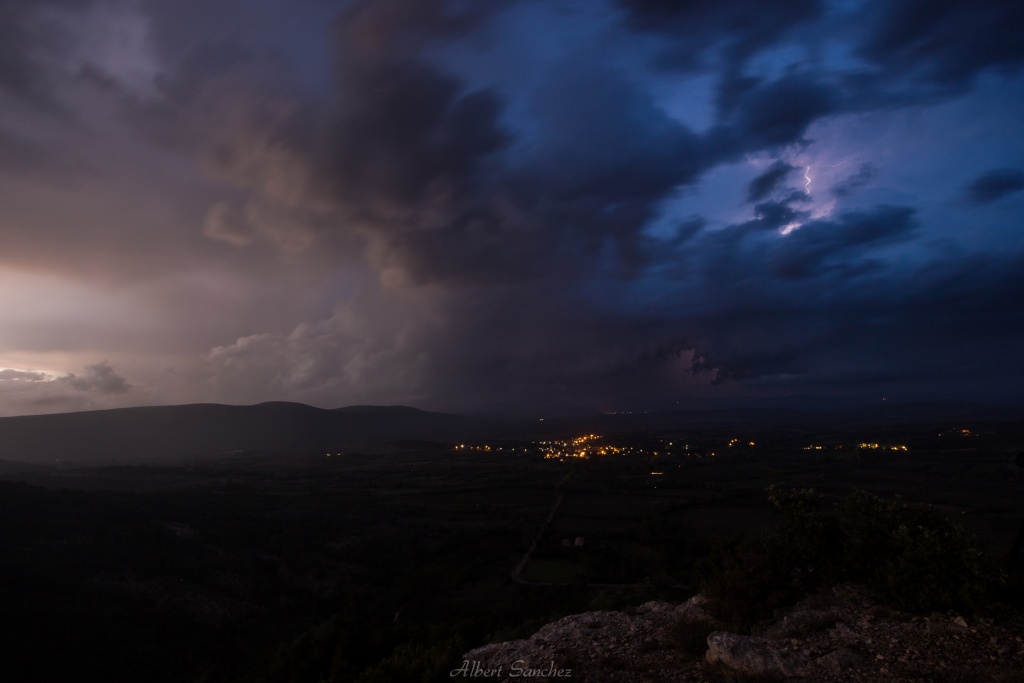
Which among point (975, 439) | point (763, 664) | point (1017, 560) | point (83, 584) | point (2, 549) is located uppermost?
point (1017, 560)

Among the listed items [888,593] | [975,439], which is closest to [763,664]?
[888,593]

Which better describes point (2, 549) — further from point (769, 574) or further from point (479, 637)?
point (769, 574)

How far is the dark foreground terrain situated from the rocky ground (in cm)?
365

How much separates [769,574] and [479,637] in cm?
1648

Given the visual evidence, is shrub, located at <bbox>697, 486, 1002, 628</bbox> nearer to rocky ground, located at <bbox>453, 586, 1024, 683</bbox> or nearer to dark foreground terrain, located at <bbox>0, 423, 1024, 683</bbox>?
rocky ground, located at <bbox>453, 586, 1024, 683</bbox>

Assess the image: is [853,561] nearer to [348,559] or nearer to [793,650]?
[793,650]

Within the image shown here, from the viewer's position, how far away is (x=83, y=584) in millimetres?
42375

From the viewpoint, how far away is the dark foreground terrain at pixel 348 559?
3047 centimetres

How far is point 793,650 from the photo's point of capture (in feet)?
38.5

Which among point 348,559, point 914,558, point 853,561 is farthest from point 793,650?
point 348,559

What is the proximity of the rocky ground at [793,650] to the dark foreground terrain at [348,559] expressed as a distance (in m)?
3.65

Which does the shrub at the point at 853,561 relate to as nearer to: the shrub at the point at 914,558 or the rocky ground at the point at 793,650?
the shrub at the point at 914,558

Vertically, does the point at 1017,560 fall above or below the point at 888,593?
above

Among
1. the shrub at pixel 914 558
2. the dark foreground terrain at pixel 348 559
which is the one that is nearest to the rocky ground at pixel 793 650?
the shrub at pixel 914 558
